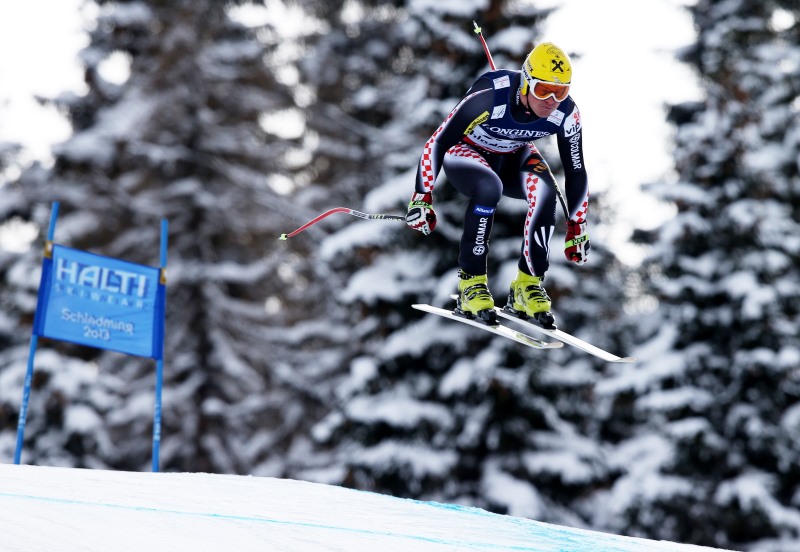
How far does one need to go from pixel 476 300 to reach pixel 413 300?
24.8ft

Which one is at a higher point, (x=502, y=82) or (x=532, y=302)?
(x=502, y=82)

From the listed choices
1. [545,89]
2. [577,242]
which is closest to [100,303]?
[577,242]

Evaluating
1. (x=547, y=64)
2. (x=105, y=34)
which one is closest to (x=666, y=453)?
(x=547, y=64)

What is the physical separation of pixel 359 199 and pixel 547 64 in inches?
555

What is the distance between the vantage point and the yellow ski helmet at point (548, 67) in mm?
7832

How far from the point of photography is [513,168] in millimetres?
8969

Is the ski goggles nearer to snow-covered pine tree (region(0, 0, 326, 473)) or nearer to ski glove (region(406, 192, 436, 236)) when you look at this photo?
ski glove (region(406, 192, 436, 236))

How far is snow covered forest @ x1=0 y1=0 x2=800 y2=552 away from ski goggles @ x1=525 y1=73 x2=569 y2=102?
6867 millimetres

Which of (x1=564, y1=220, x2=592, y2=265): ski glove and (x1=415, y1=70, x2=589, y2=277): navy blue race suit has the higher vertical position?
(x1=415, y1=70, x2=589, y2=277): navy blue race suit

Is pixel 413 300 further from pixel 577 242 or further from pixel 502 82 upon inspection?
pixel 502 82

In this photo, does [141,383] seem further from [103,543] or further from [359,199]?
[103,543]

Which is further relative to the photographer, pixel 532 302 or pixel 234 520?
pixel 532 302

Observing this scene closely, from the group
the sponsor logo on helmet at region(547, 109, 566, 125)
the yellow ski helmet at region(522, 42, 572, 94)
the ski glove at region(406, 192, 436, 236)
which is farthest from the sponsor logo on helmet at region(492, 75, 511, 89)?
the ski glove at region(406, 192, 436, 236)

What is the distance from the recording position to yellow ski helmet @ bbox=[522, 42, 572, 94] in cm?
783
